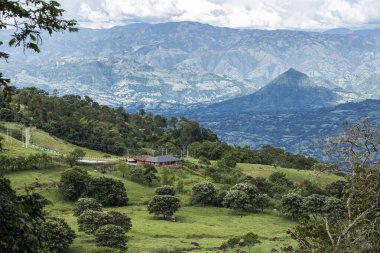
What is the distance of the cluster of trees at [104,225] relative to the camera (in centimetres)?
6300

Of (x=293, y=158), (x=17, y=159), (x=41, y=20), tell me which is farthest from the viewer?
(x=293, y=158)

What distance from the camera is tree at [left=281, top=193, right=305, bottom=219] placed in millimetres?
95750

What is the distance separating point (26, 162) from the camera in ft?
351

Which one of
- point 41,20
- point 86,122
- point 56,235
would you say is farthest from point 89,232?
point 86,122

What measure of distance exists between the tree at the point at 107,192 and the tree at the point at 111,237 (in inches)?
1288

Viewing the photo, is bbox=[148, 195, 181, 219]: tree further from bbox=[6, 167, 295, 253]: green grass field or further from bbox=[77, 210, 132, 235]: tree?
bbox=[77, 210, 132, 235]: tree

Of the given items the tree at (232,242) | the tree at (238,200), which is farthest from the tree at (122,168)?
the tree at (232,242)

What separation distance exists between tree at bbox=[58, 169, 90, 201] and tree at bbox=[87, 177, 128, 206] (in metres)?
1.70

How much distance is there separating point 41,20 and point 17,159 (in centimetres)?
9867

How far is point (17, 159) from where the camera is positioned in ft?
346

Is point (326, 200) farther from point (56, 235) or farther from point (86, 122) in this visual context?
point (86, 122)

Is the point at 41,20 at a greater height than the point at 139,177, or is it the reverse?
the point at 41,20

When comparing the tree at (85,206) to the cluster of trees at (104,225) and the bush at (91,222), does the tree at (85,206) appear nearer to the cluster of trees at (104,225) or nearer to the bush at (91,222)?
the cluster of trees at (104,225)

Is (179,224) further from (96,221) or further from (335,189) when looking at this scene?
(335,189)
